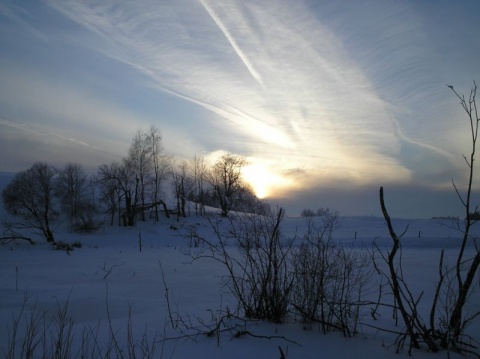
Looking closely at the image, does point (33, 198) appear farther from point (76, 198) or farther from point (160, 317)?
point (160, 317)

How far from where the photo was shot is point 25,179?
102 ft

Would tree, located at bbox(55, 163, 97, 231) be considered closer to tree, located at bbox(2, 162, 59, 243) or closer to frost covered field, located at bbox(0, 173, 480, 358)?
tree, located at bbox(2, 162, 59, 243)

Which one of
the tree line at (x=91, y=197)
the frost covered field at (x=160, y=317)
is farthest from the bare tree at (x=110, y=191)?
the frost covered field at (x=160, y=317)

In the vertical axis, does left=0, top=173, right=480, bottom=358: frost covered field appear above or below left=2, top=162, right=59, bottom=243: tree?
below

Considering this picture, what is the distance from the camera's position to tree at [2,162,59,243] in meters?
29.7

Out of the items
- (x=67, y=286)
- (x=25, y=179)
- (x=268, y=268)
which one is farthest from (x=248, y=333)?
(x=25, y=179)

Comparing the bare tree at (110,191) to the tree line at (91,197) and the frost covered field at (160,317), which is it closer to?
the tree line at (91,197)

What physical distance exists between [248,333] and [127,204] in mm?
38816

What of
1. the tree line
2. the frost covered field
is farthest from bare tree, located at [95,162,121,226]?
the frost covered field

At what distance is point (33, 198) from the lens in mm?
30141

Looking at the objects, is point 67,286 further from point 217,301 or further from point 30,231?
point 30,231

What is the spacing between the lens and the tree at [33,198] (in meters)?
29.7

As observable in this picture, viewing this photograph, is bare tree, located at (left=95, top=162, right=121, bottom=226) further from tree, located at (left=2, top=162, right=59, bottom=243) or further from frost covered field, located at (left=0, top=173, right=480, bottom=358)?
frost covered field, located at (left=0, top=173, right=480, bottom=358)

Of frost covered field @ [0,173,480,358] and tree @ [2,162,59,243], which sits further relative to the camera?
tree @ [2,162,59,243]
